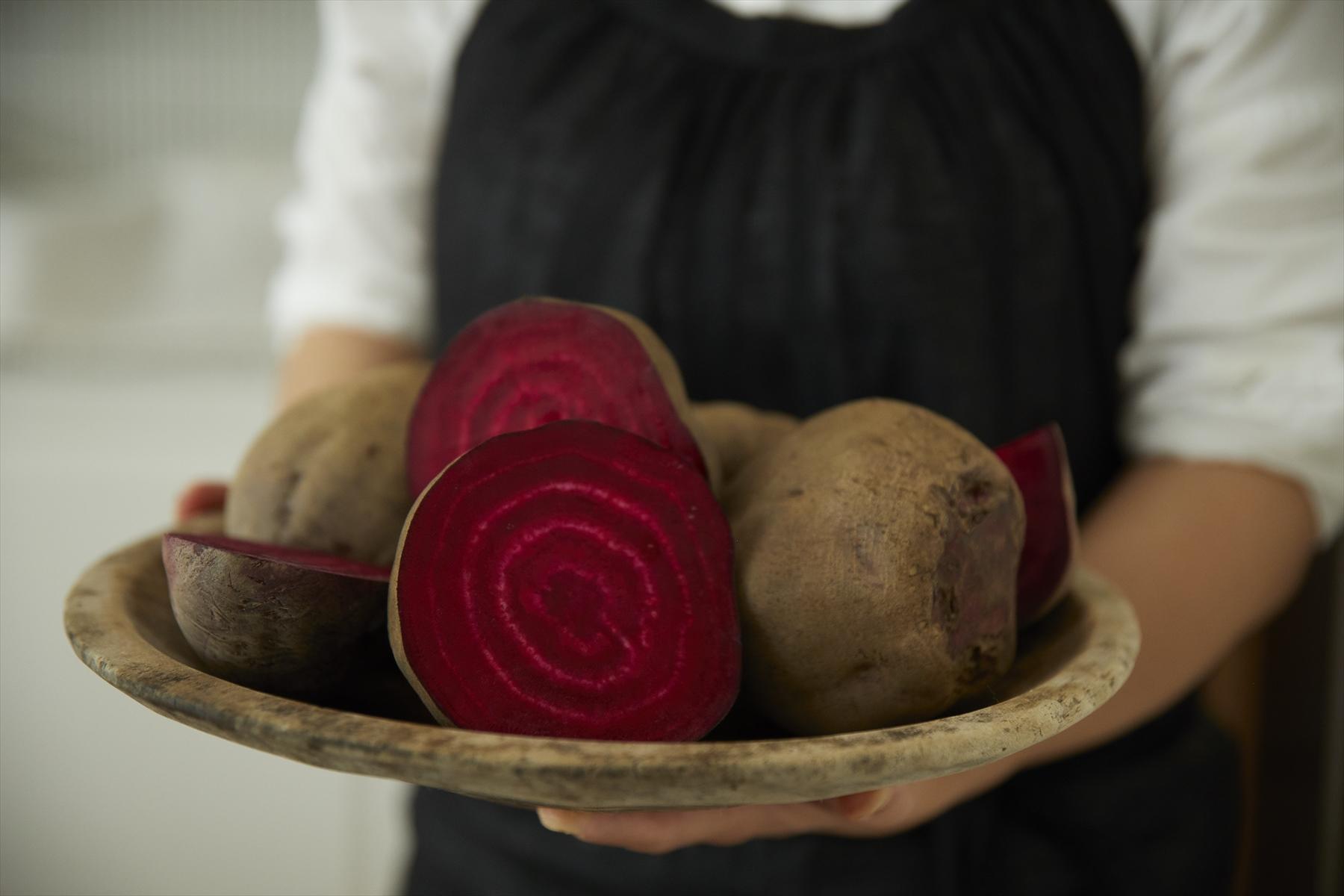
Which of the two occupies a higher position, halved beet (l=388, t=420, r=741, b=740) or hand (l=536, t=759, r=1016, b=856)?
halved beet (l=388, t=420, r=741, b=740)

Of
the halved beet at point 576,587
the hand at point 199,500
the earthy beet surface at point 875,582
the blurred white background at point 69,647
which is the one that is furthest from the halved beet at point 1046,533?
the blurred white background at point 69,647

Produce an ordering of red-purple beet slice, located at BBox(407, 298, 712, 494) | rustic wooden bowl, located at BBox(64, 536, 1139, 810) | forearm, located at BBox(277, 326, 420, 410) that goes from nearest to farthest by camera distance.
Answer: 1. rustic wooden bowl, located at BBox(64, 536, 1139, 810)
2. red-purple beet slice, located at BBox(407, 298, 712, 494)
3. forearm, located at BBox(277, 326, 420, 410)

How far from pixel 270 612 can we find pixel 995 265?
0.49 m

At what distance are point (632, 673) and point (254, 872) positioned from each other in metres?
1.16

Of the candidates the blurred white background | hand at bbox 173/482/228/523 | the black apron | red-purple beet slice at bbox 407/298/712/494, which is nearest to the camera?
red-purple beet slice at bbox 407/298/712/494

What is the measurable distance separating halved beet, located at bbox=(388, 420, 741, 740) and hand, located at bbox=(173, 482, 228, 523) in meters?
0.25

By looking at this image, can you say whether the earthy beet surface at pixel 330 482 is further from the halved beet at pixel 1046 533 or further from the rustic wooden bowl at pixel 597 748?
the halved beet at pixel 1046 533

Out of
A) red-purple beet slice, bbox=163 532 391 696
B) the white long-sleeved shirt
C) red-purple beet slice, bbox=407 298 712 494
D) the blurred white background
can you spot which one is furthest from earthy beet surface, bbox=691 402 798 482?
the blurred white background

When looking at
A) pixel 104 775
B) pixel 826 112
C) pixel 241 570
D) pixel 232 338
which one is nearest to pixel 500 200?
pixel 826 112

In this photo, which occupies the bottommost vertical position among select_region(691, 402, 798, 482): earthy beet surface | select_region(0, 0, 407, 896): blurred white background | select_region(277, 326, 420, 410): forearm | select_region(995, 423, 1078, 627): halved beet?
select_region(0, 0, 407, 896): blurred white background

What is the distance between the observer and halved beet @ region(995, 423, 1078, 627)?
1.51 ft

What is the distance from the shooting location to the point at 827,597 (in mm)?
375

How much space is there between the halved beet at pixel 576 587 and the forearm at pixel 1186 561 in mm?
349

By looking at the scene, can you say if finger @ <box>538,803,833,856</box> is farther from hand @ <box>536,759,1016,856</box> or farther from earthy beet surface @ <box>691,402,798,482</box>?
earthy beet surface @ <box>691,402,798,482</box>
